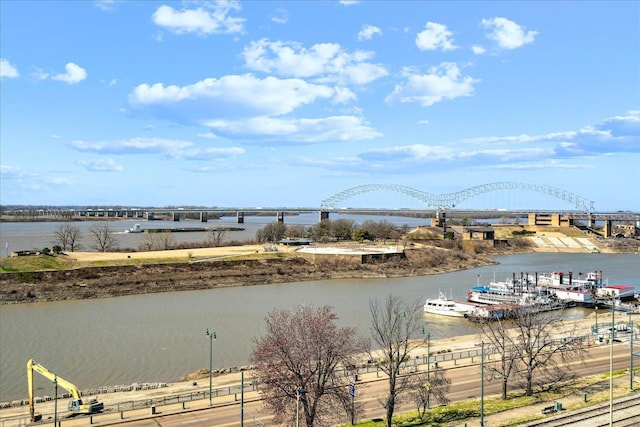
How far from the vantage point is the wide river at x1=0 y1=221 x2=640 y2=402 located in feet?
105

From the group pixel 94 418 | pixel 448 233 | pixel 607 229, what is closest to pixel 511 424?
pixel 94 418

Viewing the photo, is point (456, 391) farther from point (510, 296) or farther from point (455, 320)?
point (510, 296)

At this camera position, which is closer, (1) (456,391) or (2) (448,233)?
(1) (456,391)

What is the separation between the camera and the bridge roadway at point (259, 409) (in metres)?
21.9

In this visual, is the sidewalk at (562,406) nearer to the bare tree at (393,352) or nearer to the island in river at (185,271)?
the bare tree at (393,352)

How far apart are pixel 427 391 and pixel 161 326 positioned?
26.2 meters

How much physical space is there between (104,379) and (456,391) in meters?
19.0

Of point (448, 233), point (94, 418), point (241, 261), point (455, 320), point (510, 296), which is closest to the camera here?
point (94, 418)

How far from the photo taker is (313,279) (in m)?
72.3

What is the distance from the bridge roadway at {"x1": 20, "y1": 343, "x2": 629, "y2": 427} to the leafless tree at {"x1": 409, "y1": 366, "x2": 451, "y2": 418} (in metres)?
0.52

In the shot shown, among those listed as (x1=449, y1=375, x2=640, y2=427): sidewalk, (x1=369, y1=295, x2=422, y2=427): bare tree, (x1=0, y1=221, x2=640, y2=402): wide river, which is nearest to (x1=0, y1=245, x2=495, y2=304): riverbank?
(x1=0, y1=221, x2=640, y2=402): wide river

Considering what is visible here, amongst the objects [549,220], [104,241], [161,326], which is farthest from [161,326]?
[549,220]

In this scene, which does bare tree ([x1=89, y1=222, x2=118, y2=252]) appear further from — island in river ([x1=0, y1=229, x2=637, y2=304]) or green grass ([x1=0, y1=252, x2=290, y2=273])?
green grass ([x1=0, y1=252, x2=290, y2=273])

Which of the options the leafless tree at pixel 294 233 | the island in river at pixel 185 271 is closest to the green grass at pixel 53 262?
the island in river at pixel 185 271
